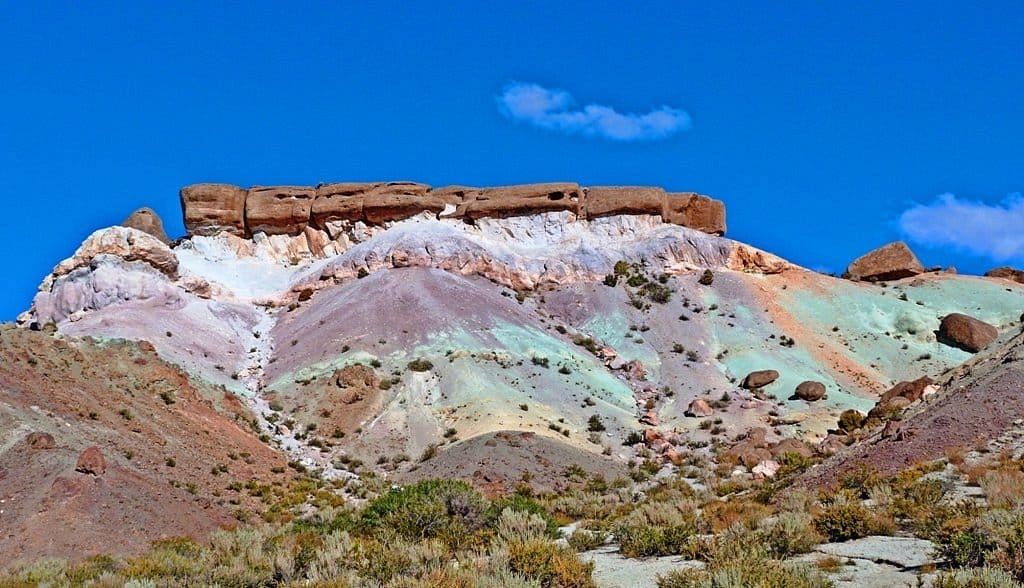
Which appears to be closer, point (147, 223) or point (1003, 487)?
point (1003, 487)

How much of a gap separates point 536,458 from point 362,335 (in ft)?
49.4

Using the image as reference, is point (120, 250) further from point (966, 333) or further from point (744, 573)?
point (744, 573)

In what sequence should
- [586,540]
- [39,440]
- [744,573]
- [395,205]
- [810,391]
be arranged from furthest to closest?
[395,205], [810,391], [39,440], [586,540], [744,573]

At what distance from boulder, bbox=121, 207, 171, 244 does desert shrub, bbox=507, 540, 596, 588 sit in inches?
1968

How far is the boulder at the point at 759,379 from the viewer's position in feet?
130

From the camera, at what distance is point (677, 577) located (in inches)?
387

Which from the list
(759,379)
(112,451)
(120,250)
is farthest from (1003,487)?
(120,250)

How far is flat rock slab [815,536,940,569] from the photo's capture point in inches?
421

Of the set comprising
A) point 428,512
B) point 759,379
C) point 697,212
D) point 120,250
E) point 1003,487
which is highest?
point 697,212

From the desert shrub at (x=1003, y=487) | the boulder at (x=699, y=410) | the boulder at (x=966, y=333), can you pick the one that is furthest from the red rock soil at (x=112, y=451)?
the boulder at (x=966, y=333)

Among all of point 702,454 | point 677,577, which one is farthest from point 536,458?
point 677,577

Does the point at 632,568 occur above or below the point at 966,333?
below

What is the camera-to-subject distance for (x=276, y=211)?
55.9 meters

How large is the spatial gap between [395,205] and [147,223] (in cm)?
1506
